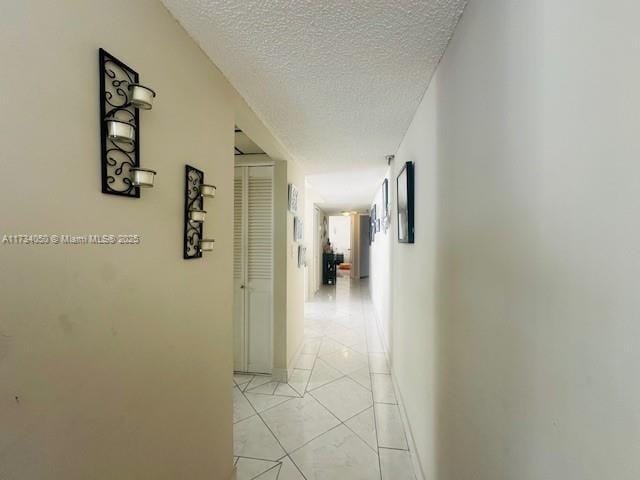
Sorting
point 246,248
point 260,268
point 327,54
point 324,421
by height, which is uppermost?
point 327,54

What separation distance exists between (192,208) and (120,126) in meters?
0.47

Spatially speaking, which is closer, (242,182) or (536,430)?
(536,430)

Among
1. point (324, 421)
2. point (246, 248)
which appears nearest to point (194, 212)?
point (246, 248)

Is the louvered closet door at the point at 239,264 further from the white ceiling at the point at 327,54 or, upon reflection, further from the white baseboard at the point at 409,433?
the white baseboard at the point at 409,433

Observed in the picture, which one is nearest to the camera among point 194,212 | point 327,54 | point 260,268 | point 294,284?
point 194,212

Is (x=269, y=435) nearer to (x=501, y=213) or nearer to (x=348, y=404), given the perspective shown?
(x=348, y=404)

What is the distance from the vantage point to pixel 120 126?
80 cm

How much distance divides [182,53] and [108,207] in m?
0.74

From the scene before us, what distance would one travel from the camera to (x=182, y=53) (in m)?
1.16

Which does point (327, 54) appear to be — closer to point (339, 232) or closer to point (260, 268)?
point (260, 268)

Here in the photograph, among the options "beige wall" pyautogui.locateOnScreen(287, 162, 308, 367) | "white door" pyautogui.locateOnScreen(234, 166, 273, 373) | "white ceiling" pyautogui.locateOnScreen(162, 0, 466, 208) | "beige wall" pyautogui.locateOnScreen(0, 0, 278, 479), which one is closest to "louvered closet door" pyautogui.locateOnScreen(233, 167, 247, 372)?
"white door" pyautogui.locateOnScreen(234, 166, 273, 373)

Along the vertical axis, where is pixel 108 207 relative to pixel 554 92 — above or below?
below

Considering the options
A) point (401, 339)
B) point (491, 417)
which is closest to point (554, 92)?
point (491, 417)

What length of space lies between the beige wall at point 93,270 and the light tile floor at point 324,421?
29.1 inches
